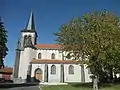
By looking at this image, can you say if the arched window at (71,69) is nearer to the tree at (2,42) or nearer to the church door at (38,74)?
the church door at (38,74)

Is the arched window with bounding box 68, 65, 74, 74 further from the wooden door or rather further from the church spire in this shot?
the church spire

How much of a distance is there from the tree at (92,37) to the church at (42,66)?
19743 mm

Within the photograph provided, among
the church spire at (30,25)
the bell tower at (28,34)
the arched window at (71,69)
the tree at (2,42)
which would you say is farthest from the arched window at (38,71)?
the tree at (2,42)

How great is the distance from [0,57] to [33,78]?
25.7m

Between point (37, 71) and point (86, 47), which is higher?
point (86, 47)

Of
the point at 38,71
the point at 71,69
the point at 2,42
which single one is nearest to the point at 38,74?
the point at 38,71

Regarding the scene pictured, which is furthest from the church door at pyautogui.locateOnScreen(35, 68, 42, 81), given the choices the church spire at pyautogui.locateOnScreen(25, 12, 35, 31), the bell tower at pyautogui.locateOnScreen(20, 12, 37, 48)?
the church spire at pyautogui.locateOnScreen(25, 12, 35, 31)

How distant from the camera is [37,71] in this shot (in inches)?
2100

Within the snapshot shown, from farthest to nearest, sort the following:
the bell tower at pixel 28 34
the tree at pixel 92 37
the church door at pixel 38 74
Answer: the bell tower at pixel 28 34, the church door at pixel 38 74, the tree at pixel 92 37

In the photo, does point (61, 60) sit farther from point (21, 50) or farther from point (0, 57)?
point (0, 57)

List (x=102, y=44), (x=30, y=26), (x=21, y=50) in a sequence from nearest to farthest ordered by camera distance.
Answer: (x=102, y=44)
(x=21, y=50)
(x=30, y=26)

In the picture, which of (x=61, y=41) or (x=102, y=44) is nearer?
(x=102, y=44)

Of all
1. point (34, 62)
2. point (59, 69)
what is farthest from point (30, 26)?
point (59, 69)

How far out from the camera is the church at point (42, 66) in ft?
172
